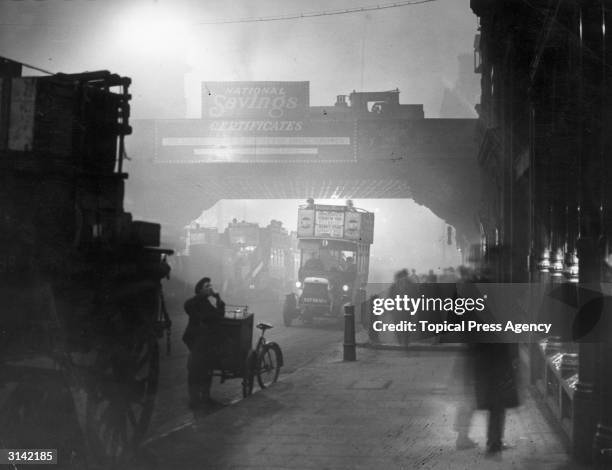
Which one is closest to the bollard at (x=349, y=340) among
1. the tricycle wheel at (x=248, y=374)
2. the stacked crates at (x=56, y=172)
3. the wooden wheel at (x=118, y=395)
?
the tricycle wheel at (x=248, y=374)

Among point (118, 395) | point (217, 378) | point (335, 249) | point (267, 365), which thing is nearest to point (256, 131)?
point (335, 249)

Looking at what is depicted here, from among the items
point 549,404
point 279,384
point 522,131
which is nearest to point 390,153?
point 522,131

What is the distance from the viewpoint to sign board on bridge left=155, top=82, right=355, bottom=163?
125ft

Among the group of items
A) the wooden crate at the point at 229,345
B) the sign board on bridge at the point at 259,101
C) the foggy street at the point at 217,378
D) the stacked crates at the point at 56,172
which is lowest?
the foggy street at the point at 217,378

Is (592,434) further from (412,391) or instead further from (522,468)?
(412,391)

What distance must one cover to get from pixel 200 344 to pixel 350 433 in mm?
3161

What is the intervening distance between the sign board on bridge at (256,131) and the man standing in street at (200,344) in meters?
28.0

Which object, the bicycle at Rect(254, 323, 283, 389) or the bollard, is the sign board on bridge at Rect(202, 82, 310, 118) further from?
the bicycle at Rect(254, 323, 283, 389)

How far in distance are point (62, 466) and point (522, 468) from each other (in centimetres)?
392

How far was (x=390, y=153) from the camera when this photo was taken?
37.3 metres

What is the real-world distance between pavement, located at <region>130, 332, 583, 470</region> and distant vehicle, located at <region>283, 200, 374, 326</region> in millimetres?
15287

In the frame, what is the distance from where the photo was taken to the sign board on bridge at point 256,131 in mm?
38062

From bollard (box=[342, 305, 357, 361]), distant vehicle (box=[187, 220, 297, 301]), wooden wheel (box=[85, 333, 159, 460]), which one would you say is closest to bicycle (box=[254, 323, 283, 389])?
bollard (box=[342, 305, 357, 361])

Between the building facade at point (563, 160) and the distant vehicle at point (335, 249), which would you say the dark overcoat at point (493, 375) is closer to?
the building facade at point (563, 160)
